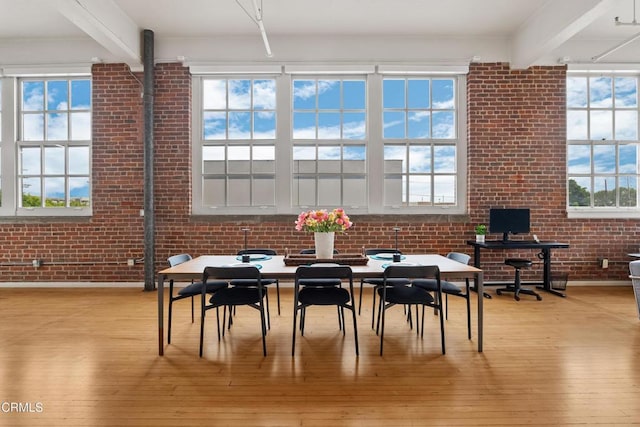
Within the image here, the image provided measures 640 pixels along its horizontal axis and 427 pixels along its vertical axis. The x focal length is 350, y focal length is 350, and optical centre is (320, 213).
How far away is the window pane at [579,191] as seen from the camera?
19.4 feet

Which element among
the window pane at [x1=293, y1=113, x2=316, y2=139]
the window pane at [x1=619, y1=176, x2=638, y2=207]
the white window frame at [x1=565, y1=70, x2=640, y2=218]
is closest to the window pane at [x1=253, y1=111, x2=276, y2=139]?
the window pane at [x1=293, y1=113, x2=316, y2=139]

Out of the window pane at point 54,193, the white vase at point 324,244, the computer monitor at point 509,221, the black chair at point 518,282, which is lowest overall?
the black chair at point 518,282

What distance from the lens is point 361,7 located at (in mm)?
4914

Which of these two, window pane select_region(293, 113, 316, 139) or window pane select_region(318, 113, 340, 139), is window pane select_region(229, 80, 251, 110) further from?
window pane select_region(318, 113, 340, 139)

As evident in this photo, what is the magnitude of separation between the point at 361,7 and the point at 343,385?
4.79 meters

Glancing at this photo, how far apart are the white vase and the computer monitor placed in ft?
10.6

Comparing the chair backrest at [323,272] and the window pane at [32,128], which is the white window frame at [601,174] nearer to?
the chair backrest at [323,272]

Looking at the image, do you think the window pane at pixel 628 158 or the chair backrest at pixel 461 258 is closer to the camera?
the chair backrest at pixel 461 258

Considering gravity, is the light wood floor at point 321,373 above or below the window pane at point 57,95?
below

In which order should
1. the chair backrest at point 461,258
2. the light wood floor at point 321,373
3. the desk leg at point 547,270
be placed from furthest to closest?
1. the desk leg at point 547,270
2. the chair backrest at point 461,258
3. the light wood floor at point 321,373

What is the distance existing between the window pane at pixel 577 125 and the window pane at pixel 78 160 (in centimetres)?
818

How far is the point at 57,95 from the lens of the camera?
597cm

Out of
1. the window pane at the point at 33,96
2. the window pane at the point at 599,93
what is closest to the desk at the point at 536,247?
the window pane at the point at 599,93

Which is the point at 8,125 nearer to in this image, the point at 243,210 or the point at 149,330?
the point at 243,210
